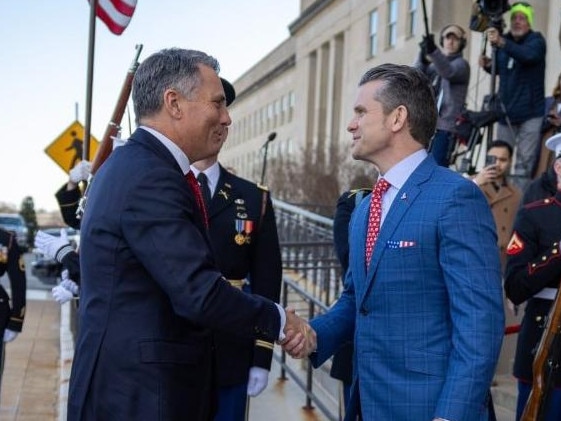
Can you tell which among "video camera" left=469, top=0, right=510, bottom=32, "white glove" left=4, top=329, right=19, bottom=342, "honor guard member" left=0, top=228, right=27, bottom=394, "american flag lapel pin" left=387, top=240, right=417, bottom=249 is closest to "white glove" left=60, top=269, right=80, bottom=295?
"honor guard member" left=0, top=228, right=27, bottom=394

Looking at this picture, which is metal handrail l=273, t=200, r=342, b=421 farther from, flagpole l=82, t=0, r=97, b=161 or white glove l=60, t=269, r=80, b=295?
flagpole l=82, t=0, r=97, b=161

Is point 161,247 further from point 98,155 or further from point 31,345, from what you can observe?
point 31,345

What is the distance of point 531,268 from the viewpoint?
11.0ft

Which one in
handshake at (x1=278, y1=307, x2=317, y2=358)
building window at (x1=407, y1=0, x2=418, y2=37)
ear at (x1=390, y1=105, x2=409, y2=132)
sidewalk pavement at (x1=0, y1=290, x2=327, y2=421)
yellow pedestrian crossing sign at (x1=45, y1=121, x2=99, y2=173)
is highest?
building window at (x1=407, y1=0, x2=418, y2=37)

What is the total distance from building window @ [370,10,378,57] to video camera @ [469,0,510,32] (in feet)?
59.9

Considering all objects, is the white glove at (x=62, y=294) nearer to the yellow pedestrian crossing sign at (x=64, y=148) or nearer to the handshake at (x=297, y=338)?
the handshake at (x=297, y=338)

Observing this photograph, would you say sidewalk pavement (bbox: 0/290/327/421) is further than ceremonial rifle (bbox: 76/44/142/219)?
Yes

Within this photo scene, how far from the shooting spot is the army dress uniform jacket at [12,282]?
18.1 ft

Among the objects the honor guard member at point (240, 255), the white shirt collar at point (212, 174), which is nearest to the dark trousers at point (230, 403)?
the honor guard member at point (240, 255)

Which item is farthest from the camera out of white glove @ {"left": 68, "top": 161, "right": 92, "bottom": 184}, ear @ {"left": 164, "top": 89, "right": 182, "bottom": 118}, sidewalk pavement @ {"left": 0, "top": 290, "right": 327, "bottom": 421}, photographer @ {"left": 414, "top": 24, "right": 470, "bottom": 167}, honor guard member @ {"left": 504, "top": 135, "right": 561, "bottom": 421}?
photographer @ {"left": 414, "top": 24, "right": 470, "bottom": 167}

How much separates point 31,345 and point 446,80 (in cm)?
661

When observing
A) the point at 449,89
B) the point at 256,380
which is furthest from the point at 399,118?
the point at 449,89

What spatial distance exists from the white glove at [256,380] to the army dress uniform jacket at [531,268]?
1.21 metres

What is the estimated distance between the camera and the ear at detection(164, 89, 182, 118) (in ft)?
8.05
